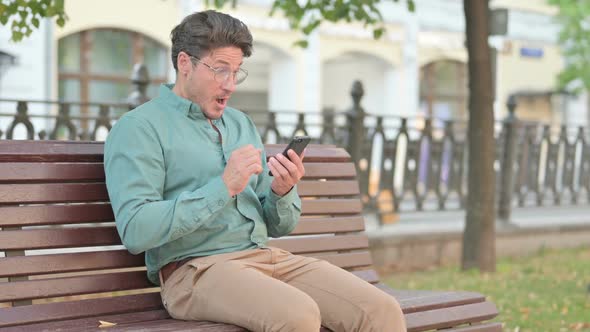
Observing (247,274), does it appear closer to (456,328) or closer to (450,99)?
(456,328)

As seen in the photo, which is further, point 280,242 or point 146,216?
point 280,242

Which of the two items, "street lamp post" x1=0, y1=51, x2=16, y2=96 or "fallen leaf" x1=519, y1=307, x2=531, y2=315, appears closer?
"fallen leaf" x1=519, y1=307, x2=531, y2=315

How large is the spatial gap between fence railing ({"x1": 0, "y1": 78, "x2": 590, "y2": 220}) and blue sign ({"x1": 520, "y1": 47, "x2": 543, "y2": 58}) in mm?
17362

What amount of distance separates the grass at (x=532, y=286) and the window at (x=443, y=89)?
17.6 metres

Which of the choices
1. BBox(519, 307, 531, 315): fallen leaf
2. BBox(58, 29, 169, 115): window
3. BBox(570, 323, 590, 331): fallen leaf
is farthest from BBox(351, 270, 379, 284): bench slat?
BBox(58, 29, 169, 115): window

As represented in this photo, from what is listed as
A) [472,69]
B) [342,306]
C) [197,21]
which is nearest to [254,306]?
[342,306]

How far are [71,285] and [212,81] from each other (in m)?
0.90

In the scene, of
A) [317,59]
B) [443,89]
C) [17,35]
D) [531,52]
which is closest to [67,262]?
[17,35]

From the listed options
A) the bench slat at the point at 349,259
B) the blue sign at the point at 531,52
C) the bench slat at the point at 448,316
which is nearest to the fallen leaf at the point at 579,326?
the bench slat at the point at 349,259

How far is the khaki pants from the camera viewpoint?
3344mm

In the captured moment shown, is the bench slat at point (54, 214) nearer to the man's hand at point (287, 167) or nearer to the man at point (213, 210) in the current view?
the man at point (213, 210)

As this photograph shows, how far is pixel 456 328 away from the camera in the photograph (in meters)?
4.22

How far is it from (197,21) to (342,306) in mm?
1096

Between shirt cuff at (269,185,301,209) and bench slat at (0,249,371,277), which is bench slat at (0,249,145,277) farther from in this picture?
shirt cuff at (269,185,301,209)
